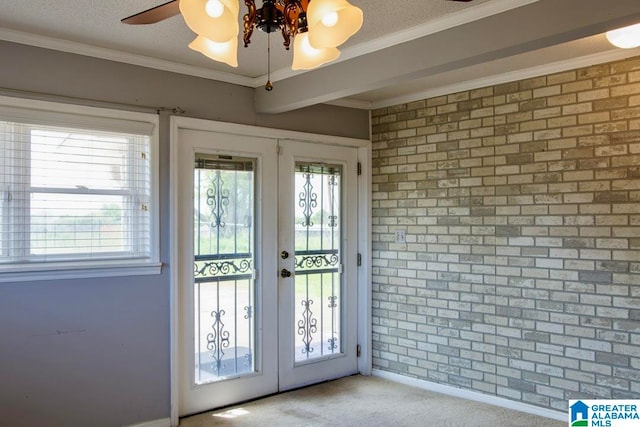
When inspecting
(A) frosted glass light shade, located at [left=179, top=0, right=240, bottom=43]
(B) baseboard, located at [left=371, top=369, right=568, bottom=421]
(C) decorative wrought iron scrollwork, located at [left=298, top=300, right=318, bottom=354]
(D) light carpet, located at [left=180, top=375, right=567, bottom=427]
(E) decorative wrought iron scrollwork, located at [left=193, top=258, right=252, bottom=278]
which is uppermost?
(A) frosted glass light shade, located at [left=179, top=0, right=240, bottom=43]

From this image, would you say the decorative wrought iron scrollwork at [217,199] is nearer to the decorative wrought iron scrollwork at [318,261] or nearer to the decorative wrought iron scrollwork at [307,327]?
the decorative wrought iron scrollwork at [318,261]

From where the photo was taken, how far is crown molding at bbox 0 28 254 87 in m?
2.82

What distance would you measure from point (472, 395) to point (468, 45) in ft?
8.24

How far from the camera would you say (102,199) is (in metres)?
3.11

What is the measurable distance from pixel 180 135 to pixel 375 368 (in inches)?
99.8

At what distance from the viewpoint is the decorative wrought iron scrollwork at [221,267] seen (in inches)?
140

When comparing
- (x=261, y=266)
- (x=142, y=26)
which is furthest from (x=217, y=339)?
(x=142, y=26)

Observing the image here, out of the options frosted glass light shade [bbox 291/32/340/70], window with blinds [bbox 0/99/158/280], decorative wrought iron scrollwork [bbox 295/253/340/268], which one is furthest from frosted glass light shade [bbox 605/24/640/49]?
window with blinds [bbox 0/99/158/280]

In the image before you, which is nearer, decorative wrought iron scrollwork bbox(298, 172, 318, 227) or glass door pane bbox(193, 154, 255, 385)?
glass door pane bbox(193, 154, 255, 385)

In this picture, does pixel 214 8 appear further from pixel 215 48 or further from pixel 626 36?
pixel 626 36

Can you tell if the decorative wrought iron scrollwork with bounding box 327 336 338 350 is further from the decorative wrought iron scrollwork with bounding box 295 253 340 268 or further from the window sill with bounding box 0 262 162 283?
the window sill with bounding box 0 262 162 283

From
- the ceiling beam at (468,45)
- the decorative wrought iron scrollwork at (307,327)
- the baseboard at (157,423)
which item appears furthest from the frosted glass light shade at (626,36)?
the baseboard at (157,423)

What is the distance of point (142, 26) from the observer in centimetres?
273

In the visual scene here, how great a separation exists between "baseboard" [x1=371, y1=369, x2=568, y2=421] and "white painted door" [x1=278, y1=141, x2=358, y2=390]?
0.38m
